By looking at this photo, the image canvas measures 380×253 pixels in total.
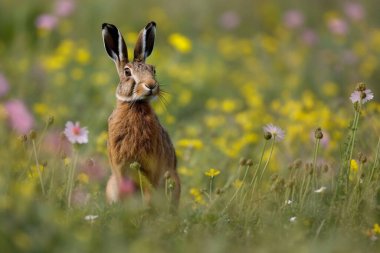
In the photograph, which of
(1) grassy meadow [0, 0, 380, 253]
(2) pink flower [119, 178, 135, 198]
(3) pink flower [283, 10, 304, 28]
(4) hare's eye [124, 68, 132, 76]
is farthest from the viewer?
(3) pink flower [283, 10, 304, 28]

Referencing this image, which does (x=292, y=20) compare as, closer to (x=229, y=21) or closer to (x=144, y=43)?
(x=229, y=21)

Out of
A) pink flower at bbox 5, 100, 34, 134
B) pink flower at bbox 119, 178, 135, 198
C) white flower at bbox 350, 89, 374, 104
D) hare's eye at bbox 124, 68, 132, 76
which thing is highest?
hare's eye at bbox 124, 68, 132, 76

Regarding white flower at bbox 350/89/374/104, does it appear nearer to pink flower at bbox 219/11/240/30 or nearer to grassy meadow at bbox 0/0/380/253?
grassy meadow at bbox 0/0/380/253

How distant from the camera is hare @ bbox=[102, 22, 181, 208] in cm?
580

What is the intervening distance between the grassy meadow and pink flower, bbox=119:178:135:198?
0.03 meters

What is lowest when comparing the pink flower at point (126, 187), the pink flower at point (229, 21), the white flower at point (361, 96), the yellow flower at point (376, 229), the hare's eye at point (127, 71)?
the yellow flower at point (376, 229)

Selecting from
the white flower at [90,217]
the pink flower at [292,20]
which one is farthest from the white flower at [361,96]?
the pink flower at [292,20]

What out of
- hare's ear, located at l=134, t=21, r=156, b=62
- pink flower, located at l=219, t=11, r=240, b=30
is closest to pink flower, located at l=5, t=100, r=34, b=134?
hare's ear, located at l=134, t=21, r=156, b=62

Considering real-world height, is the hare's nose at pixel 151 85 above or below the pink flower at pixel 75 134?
above

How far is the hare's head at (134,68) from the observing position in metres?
5.76

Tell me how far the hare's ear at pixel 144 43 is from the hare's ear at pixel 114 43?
89mm

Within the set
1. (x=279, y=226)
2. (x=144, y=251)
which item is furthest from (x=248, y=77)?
(x=144, y=251)

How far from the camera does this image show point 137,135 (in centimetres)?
586

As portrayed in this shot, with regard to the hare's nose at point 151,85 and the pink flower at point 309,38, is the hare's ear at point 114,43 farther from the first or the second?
the pink flower at point 309,38
